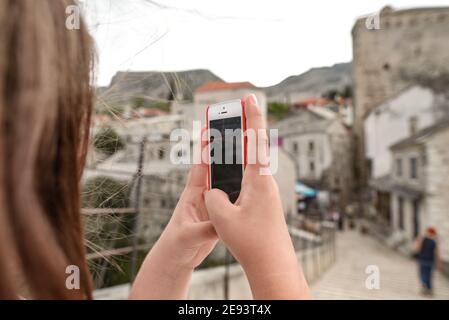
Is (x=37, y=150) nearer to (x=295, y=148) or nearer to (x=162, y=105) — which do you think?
(x=162, y=105)

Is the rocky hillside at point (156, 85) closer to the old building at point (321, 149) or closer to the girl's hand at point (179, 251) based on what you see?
the girl's hand at point (179, 251)

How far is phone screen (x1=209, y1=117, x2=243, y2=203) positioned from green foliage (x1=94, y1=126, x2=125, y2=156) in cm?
14

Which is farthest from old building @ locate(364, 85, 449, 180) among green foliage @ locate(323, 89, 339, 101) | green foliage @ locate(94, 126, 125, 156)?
green foliage @ locate(94, 126, 125, 156)

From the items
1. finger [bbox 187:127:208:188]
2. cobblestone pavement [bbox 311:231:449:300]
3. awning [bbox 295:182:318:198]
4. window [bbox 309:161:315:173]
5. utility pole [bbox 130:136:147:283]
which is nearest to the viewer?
finger [bbox 187:127:208:188]

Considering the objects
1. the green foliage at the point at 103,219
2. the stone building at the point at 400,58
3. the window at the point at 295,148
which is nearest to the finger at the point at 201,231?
the green foliage at the point at 103,219

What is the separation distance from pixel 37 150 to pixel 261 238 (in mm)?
108

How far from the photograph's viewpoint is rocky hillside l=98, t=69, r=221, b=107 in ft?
1.11

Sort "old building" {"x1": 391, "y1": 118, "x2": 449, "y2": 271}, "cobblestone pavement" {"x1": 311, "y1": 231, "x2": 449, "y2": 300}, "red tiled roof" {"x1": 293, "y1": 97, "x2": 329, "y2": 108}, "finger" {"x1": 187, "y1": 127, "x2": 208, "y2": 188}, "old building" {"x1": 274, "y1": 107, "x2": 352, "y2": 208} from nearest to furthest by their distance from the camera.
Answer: "finger" {"x1": 187, "y1": 127, "x2": 208, "y2": 188} → "red tiled roof" {"x1": 293, "y1": 97, "x2": 329, "y2": 108} → "old building" {"x1": 274, "y1": 107, "x2": 352, "y2": 208} → "cobblestone pavement" {"x1": 311, "y1": 231, "x2": 449, "y2": 300} → "old building" {"x1": 391, "y1": 118, "x2": 449, "y2": 271}

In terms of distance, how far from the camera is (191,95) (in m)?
0.43

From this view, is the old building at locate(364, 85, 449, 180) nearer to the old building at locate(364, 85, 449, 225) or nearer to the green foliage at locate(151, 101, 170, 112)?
the old building at locate(364, 85, 449, 225)

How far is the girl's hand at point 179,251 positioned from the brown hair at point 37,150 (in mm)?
74

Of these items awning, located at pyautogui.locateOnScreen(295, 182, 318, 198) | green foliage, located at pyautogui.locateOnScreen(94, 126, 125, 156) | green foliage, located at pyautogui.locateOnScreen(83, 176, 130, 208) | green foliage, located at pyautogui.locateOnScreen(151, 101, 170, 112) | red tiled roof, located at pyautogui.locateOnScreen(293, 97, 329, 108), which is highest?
red tiled roof, located at pyautogui.locateOnScreen(293, 97, 329, 108)

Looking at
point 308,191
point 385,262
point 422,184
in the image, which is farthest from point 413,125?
point 308,191

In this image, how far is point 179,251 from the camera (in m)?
0.22
